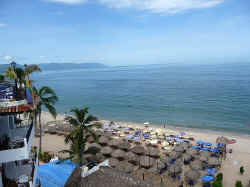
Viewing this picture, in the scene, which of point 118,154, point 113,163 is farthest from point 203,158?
point 113,163

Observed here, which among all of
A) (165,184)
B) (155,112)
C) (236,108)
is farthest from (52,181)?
(236,108)

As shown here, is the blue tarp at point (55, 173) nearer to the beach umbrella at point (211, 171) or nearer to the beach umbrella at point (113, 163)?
the beach umbrella at point (113, 163)

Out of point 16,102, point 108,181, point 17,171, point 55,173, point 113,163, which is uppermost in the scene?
point 16,102

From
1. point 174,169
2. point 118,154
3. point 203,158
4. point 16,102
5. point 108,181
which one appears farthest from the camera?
point 118,154

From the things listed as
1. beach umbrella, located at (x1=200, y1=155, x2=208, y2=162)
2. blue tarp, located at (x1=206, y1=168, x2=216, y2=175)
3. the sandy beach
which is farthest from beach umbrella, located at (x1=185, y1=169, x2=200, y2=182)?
beach umbrella, located at (x1=200, y1=155, x2=208, y2=162)

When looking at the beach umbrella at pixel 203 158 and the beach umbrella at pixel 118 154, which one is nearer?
the beach umbrella at pixel 203 158

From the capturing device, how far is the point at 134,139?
25.0m

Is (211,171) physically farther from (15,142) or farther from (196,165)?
(15,142)

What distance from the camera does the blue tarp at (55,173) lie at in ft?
39.5

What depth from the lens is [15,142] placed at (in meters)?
6.88

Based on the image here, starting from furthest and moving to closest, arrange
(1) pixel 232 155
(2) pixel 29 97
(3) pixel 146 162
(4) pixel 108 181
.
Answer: (1) pixel 232 155
(3) pixel 146 162
(4) pixel 108 181
(2) pixel 29 97

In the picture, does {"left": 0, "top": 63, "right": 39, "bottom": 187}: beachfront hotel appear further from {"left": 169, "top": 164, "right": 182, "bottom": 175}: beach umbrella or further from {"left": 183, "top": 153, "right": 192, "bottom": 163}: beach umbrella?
{"left": 183, "top": 153, "right": 192, "bottom": 163}: beach umbrella

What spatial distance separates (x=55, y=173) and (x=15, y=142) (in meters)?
6.92

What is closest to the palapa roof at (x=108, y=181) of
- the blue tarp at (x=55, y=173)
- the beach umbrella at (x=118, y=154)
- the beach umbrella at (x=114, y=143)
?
the blue tarp at (x=55, y=173)
